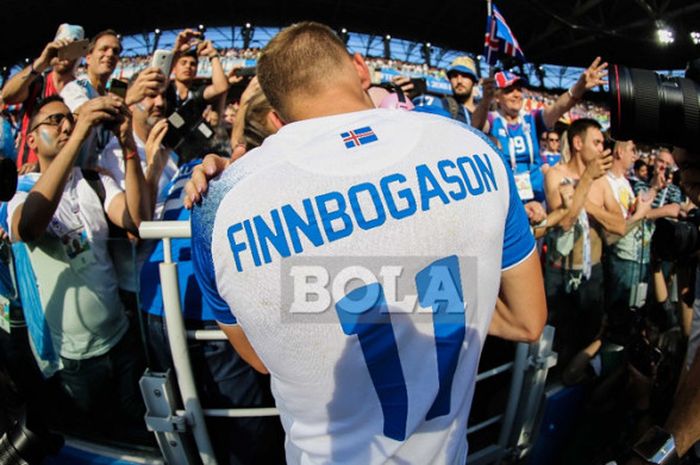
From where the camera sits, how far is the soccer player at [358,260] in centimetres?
83

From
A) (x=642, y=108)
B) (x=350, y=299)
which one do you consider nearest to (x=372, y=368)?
(x=350, y=299)

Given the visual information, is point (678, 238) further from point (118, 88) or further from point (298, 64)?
point (118, 88)

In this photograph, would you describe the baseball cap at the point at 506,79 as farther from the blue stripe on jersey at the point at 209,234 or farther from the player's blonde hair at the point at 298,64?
the blue stripe on jersey at the point at 209,234

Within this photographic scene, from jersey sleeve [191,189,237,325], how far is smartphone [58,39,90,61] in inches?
87.3

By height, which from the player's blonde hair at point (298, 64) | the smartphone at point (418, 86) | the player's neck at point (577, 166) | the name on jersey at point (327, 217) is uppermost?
the player's blonde hair at point (298, 64)

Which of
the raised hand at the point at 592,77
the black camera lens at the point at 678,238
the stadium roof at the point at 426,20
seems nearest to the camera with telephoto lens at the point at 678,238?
the black camera lens at the point at 678,238

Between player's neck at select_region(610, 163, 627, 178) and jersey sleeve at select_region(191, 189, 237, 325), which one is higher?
jersey sleeve at select_region(191, 189, 237, 325)

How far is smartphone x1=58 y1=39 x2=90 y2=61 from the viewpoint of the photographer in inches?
98.2

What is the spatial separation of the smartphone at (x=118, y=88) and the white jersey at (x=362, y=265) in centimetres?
152

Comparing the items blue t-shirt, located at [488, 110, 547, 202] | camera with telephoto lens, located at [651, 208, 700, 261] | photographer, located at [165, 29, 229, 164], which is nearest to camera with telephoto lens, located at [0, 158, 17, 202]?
photographer, located at [165, 29, 229, 164]

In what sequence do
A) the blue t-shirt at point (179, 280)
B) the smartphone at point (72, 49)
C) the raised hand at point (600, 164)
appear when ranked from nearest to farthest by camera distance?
the blue t-shirt at point (179, 280), the raised hand at point (600, 164), the smartphone at point (72, 49)

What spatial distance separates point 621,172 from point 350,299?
3510 millimetres

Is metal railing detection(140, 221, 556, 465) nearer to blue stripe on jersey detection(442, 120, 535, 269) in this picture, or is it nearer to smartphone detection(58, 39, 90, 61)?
blue stripe on jersey detection(442, 120, 535, 269)

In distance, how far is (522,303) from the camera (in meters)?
1.12
